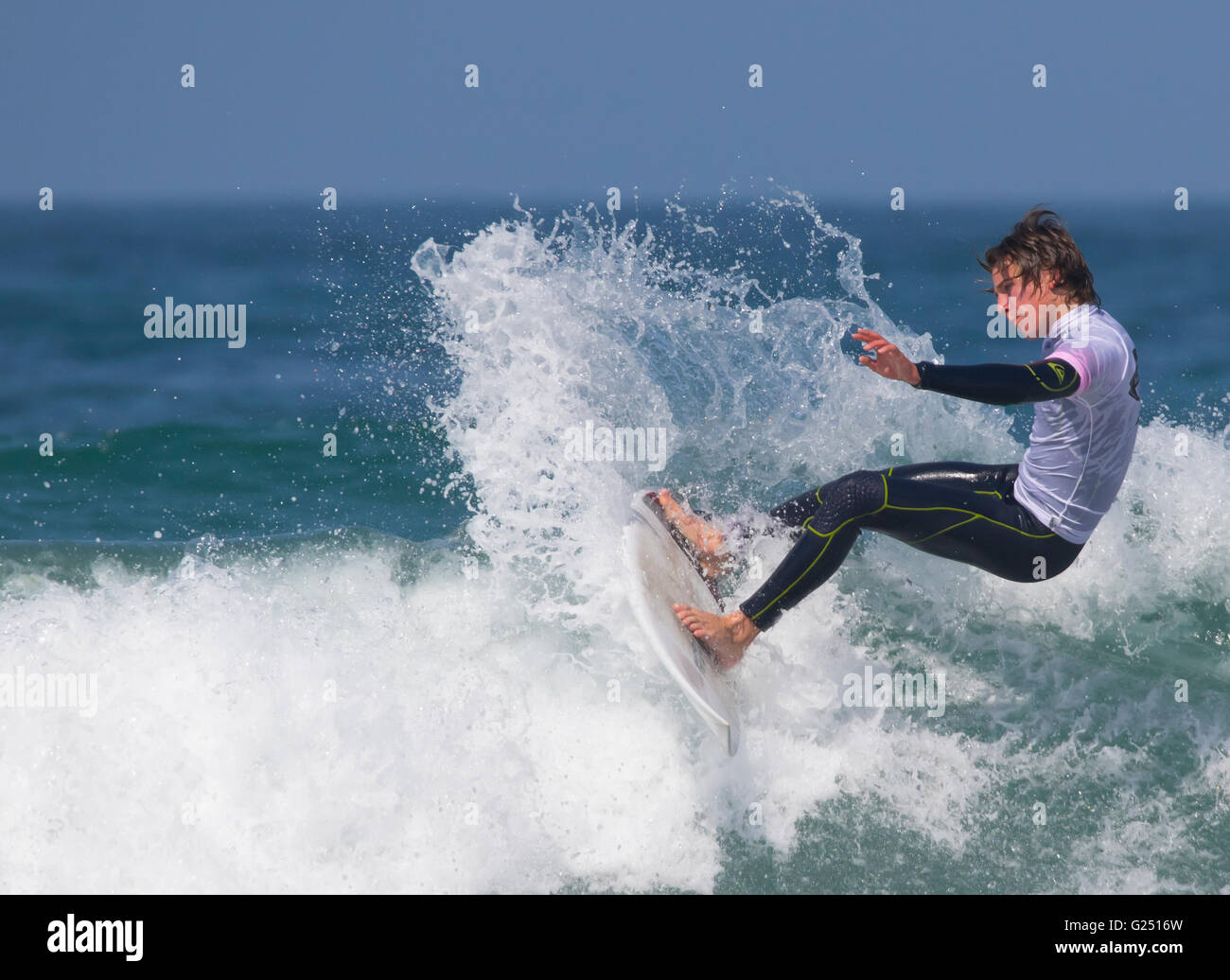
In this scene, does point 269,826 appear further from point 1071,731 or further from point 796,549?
point 1071,731

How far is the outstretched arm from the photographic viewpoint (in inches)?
163

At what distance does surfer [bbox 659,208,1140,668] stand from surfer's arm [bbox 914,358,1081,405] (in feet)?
0.27

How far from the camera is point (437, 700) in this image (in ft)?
17.6

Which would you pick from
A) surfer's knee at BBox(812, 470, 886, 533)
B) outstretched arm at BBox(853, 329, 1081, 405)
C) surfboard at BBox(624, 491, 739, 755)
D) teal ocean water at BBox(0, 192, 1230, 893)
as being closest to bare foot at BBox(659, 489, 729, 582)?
surfboard at BBox(624, 491, 739, 755)

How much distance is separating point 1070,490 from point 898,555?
1.81 m

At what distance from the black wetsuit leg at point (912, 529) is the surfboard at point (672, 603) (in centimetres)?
32

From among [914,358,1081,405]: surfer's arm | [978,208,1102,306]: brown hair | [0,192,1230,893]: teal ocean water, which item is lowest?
A: [0,192,1230,893]: teal ocean water

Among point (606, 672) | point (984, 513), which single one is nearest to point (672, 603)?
point (606, 672)

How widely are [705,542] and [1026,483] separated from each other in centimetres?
143

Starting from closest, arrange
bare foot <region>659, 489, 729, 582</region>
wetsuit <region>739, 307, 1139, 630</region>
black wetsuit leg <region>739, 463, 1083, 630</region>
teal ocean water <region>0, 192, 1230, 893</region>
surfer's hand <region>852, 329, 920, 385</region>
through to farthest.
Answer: surfer's hand <region>852, 329, 920, 385</region> → wetsuit <region>739, 307, 1139, 630</region> → black wetsuit leg <region>739, 463, 1083, 630</region> → teal ocean water <region>0, 192, 1230, 893</region> → bare foot <region>659, 489, 729, 582</region>

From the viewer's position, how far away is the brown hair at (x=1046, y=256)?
450cm

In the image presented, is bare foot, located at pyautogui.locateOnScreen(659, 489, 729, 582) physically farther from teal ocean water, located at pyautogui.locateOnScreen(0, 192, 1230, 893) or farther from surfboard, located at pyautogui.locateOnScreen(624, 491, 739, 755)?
teal ocean water, located at pyautogui.locateOnScreen(0, 192, 1230, 893)

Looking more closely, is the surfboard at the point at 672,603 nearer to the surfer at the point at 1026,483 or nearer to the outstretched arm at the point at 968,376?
the surfer at the point at 1026,483

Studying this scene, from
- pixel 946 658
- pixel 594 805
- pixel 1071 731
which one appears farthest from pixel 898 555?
pixel 594 805
